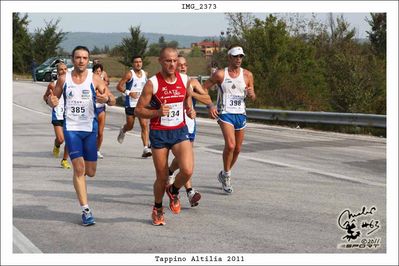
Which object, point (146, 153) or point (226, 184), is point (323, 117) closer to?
point (146, 153)

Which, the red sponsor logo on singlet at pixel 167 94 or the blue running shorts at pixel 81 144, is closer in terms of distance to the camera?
the red sponsor logo on singlet at pixel 167 94

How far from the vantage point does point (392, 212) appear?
8898mm

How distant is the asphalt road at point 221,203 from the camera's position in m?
7.48

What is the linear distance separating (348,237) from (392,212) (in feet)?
4.96

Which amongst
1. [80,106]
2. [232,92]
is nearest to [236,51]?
[232,92]

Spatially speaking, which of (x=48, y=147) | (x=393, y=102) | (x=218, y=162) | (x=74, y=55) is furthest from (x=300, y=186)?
(x=48, y=147)

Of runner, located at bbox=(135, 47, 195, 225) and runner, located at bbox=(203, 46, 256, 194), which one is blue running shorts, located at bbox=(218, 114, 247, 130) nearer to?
runner, located at bbox=(203, 46, 256, 194)

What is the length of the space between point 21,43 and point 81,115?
1991 inches

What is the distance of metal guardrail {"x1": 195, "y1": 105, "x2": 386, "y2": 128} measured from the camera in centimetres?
1858

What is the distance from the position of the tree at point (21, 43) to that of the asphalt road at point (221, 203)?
4180cm

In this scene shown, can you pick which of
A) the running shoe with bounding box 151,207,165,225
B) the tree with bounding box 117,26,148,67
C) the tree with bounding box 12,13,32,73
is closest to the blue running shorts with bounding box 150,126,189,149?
the running shoe with bounding box 151,207,165,225

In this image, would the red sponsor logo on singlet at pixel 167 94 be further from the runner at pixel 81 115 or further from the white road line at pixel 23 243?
the white road line at pixel 23 243

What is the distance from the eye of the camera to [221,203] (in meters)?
9.73

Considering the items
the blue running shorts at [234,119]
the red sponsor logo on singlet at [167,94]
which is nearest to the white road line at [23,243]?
the red sponsor logo on singlet at [167,94]
